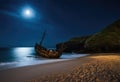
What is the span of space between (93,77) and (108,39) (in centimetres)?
4217

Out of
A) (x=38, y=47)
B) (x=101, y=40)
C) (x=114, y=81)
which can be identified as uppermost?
(x=101, y=40)

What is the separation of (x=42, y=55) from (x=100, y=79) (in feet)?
77.1

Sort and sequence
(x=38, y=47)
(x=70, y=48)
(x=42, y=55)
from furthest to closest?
(x=70, y=48)
(x=38, y=47)
(x=42, y=55)

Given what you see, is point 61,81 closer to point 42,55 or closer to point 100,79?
point 100,79

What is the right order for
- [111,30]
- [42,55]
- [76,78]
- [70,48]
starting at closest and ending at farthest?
[76,78] < [42,55] < [111,30] < [70,48]

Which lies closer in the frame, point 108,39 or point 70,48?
point 108,39

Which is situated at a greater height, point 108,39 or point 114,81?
point 108,39

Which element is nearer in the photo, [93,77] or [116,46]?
[93,77]

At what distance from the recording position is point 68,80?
25.1 ft

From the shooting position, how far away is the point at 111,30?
191ft

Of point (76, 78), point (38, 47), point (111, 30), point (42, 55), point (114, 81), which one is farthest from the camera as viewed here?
point (111, 30)

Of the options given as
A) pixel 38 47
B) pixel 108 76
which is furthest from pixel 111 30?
pixel 108 76

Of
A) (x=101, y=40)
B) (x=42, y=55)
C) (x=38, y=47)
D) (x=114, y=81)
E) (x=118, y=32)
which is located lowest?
(x=114, y=81)

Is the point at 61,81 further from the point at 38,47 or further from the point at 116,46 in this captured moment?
the point at 116,46
